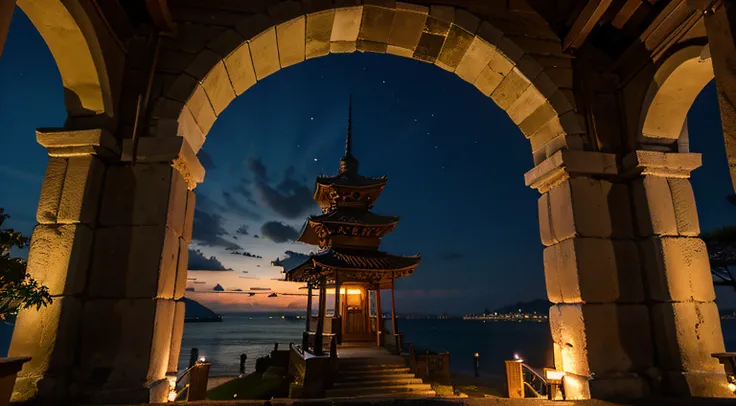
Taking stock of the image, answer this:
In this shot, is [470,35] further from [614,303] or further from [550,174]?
[614,303]

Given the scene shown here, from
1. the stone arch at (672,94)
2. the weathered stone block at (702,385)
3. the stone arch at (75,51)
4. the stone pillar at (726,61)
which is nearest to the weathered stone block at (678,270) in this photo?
the weathered stone block at (702,385)

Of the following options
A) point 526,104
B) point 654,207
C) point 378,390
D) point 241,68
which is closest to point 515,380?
point 378,390

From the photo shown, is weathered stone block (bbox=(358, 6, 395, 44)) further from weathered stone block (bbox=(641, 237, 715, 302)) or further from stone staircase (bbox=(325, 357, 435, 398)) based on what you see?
stone staircase (bbox=(325, 357, 435, 398))

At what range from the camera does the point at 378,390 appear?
959cm

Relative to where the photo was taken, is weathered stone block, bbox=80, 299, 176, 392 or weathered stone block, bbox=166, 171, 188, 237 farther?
weathered stone block, bbox=166, 171, 188, 237

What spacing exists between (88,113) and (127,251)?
1.38 metres

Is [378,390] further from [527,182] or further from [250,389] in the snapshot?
[527,182]

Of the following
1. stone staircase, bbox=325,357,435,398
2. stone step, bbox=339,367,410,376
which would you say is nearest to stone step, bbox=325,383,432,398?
stone staircase, bbox=325,357,435,398

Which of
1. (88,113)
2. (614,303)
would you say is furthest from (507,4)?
(88,113)

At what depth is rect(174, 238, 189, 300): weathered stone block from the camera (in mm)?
3812

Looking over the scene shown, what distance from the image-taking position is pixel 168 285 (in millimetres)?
3582

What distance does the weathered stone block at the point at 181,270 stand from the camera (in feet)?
12.5

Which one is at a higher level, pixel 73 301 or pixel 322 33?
pixel 322 33

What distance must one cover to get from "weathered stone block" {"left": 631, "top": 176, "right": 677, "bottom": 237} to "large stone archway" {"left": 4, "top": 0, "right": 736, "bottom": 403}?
0.5 inches
